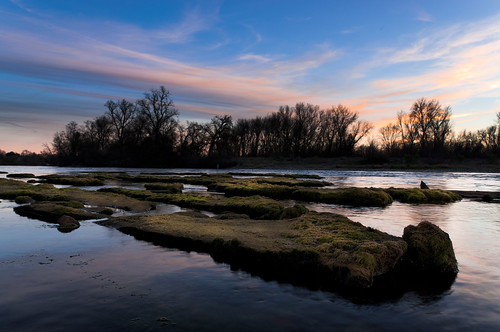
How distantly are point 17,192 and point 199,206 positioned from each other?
41.2ft

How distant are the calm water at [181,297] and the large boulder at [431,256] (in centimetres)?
37

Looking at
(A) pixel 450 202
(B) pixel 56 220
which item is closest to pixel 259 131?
(A) pixel 450 202

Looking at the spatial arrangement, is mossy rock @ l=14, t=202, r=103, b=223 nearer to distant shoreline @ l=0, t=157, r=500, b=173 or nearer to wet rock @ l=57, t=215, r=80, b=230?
wet rock @ l=57, t=215, r=80, b=230

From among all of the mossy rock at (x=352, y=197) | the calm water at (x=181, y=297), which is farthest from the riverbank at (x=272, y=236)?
the mossy rock at (x=352, y=197)

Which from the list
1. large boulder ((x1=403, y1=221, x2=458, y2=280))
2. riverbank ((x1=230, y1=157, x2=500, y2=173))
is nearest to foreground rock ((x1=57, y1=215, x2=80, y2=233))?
large boulder ((x1=403, y1=221, x2=458, y2=280))

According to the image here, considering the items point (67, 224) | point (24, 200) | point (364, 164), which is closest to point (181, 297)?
point (67, 224)

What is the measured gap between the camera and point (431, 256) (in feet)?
27.6

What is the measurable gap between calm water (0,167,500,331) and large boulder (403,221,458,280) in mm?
372

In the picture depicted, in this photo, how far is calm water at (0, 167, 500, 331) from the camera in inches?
227

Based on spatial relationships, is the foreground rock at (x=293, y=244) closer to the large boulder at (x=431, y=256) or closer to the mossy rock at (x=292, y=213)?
the large boulder at (x=431, y=256)

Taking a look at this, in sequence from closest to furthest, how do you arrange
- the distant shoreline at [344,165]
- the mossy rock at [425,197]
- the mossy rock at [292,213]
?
the mossy rock at [292,213], the mossy rock at [425,197], the distant shoreline at [344,165]

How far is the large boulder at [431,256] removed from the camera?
829 centimetres

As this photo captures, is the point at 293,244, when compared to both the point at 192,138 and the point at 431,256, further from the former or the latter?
the point at 192,138

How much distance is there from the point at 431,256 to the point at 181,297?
5712mm
